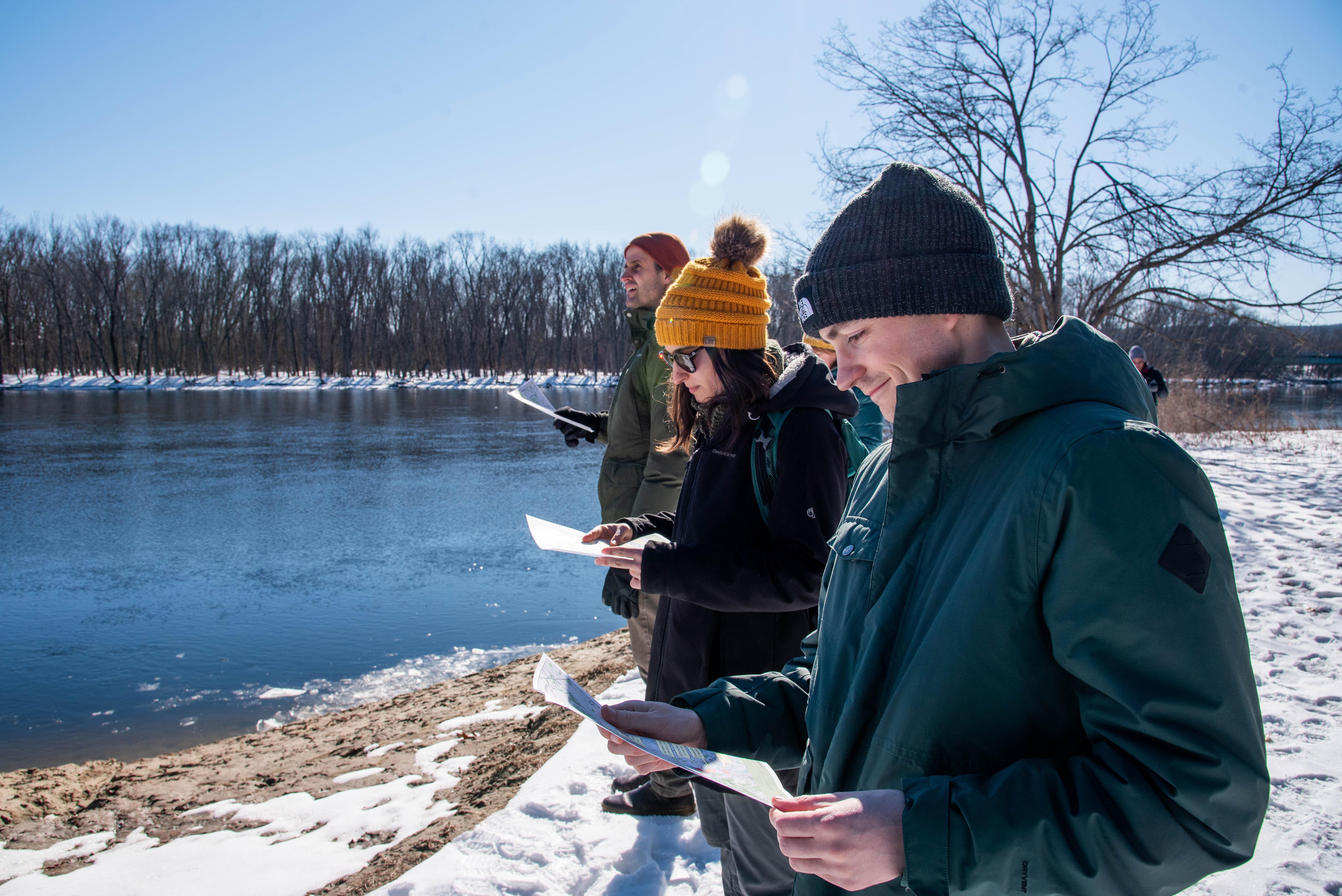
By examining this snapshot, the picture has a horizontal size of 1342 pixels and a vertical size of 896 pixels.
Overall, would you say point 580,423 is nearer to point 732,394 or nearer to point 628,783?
point 628,783

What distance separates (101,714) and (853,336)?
264 inches

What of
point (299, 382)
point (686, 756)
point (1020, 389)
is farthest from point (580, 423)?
point (299, 382)

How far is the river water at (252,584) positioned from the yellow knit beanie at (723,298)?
4835 mm

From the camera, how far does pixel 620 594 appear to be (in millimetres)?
3172

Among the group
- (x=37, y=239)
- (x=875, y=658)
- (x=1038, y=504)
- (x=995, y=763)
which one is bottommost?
(x=995, y=763)

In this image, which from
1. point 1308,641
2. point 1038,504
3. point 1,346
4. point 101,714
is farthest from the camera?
point 1,346

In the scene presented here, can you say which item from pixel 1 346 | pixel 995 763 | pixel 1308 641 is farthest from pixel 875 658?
pixel 1 346

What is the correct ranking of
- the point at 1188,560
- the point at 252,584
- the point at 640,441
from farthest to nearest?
the point at 252,584 < the point at 640,441 < the point at 1188,560

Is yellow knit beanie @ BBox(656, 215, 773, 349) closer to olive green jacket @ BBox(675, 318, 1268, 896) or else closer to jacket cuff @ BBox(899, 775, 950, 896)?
olive green jacket @ BBox(675, 318, 1268, 896)

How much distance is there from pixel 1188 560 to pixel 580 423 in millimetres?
3813

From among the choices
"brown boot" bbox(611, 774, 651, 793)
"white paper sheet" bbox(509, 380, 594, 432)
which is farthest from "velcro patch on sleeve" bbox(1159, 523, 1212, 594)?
"white paper sheet" bbox(509, 380, 594, 432)

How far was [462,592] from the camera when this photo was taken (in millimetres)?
8508

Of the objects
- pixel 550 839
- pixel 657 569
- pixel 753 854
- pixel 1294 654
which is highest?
pixel 657 569

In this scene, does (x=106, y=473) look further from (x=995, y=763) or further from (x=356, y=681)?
(x=995, y=763)
